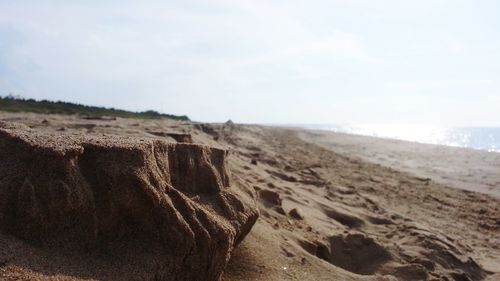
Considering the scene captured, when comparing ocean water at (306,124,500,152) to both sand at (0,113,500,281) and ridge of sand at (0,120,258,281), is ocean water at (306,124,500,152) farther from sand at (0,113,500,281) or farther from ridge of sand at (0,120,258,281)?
ridge of sand at (0,120,258,281)

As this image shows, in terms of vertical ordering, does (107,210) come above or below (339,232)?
above

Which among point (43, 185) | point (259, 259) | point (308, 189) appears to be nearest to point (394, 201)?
point (308, 189)

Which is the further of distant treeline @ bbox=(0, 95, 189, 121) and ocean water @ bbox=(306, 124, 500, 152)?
ocean water @ bbox=(306, 124, 500, 152)

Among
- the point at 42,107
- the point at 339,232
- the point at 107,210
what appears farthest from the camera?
the point at 42,107

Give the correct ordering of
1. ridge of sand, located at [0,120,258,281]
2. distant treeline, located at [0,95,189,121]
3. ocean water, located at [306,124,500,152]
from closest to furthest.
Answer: ridge of sand, located at [0,120,258,281], distant treeline, located at [0,95,189,121], ocean water, located at [306,124,500,152]

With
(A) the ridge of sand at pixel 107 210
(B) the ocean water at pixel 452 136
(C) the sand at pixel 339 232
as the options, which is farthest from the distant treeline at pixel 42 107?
(B) the ocean water at pixel 452 136

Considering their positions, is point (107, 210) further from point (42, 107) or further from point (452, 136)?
point (452, 136)

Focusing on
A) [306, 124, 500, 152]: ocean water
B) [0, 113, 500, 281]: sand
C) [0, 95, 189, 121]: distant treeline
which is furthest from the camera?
[306, 124, 500, 152]: ocean water

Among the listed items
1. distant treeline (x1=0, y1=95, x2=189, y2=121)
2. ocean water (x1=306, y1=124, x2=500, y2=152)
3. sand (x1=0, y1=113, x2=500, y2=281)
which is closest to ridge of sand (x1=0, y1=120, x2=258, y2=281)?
sand (x1=0, y1=113, x2=500, y2=281)

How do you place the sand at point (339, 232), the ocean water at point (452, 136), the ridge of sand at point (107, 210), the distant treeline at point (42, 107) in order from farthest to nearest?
1. the ocean water at point (452, 136)
2. the distant treeline at point (42, 107)
3. the sand at point (339, 232)
4. the ridge of sand at point (107, 210)

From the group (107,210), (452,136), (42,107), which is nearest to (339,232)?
(107,210)

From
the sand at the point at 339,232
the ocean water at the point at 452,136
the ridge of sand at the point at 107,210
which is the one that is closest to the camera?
the ridge of sand at the point at 107,210

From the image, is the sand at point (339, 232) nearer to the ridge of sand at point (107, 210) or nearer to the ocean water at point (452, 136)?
the ridge of sand at point (107, 210)

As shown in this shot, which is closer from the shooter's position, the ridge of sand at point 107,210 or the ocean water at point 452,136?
the ridge of sand at point 107,210
